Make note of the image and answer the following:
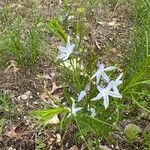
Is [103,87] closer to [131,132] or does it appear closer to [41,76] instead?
[131,132]

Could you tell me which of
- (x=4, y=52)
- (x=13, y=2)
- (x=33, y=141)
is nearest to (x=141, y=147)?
(x=33, y=141)

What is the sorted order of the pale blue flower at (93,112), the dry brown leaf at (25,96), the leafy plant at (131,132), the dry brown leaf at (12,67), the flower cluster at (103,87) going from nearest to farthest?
the flower cluster at (103,87), the pale blue flower at (93,112), the leafy plant at (131,132), the dry brown leaf at (25,96), the dry brown leaf at (12,67)

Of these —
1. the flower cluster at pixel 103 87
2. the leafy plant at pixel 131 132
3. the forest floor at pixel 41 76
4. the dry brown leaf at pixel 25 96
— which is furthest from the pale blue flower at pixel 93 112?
the dry brown leaf at pixel 25 96

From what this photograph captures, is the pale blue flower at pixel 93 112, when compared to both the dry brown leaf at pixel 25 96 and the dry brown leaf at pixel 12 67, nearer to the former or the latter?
the dry brown leaf at pixel 25 96

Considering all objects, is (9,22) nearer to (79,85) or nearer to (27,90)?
(27,90)

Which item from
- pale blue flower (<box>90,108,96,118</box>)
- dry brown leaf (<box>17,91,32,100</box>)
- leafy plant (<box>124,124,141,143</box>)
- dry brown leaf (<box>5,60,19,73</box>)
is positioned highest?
dry brown leaf (<box>5,60,19,73</box>)

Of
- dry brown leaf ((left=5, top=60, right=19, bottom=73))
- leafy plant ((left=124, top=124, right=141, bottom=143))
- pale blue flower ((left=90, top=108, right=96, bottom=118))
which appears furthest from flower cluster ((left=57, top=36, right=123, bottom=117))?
dry brown leaf ((left=5, top=60, right=19, bottom=73))

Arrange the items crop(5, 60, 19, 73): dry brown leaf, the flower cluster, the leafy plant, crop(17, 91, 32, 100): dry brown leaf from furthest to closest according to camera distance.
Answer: crop(5, 60, 19, 73): dry brown leaf < crop(17, 91, 32, 100): dry brown leaf < the leafy plant < the flower cluster

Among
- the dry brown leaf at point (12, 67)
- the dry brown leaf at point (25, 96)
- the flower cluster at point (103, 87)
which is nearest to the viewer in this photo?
the flower cluster at point (103, 87)

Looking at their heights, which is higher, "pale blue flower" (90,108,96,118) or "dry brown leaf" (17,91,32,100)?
"pale blue flower" (90,108,96,118)

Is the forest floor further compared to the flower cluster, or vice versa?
the forest floor

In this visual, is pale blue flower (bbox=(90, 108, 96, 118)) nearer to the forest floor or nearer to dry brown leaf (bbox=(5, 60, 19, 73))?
the forest floor

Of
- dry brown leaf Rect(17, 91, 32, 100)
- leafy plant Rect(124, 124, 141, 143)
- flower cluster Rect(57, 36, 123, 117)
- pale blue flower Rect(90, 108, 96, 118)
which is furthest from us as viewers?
dry brown leaf Rect(17, 91, 32, 100)
